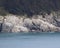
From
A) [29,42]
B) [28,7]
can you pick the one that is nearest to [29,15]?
[28,7]

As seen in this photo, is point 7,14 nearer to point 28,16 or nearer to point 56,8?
point 28,16

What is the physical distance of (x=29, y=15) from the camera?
128625 millimetres

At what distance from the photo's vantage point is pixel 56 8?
446 ft

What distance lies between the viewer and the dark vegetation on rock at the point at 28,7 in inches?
5079

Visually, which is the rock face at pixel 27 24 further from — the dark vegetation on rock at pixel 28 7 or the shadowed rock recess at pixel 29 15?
the dark vegetation on rock at pixel 28 7

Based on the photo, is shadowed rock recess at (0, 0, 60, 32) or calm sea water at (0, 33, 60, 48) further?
shadowed rock recess at (0, 0, 60, 32)

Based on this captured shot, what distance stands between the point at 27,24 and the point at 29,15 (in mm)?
9955

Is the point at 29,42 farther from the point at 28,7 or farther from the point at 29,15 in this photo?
the point at 28,7

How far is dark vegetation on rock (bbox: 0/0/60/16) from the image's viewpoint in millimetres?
129000

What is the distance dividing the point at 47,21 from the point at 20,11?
9904 millimetres

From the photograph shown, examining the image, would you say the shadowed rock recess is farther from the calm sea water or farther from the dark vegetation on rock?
the calm sea water

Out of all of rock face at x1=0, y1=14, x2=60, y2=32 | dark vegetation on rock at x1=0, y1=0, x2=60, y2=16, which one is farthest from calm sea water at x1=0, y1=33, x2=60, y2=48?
dark vegetation on rock at x1=0, y1=0, x2=60, y2=16

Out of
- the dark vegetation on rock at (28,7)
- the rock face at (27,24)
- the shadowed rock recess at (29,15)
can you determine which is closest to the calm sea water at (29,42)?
the rock face at (27,24)

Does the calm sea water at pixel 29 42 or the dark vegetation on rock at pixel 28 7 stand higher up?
the dark vegetation on rock at pixel 28 7
